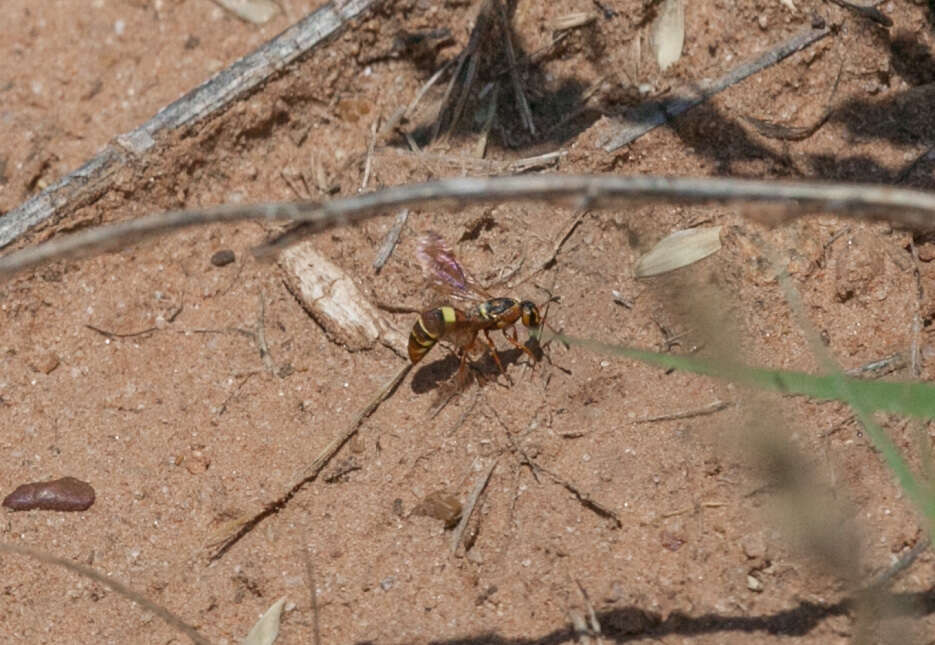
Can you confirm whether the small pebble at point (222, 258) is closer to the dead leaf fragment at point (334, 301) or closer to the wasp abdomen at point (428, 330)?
the dead leaf fragment at point (334, 301)

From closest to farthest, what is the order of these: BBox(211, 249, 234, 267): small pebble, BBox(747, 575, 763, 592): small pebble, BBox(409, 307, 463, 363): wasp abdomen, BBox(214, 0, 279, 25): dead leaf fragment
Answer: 1. BBox(747, 575, 763, 592): small pebble
2. BBox(409, 307, 463, 363): wasp abdomen
3. BBox(211, 249, 234, 267): small pebble
4. BBox(214, 0, 279, 25): dead leaf fragment

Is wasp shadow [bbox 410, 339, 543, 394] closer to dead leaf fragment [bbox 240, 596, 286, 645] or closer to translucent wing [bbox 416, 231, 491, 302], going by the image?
translucent wing [bbox 416, 231, 491, 302]

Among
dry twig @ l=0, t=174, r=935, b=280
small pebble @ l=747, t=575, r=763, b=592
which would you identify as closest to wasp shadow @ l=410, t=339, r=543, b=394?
small pebble @ l=747, t=575, r=763, b=592

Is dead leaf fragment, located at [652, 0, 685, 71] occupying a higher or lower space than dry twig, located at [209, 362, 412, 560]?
higher

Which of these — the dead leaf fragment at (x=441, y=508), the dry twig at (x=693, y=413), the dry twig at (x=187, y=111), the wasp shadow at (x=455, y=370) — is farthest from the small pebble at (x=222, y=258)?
the dry twig at (x=693, y=413)

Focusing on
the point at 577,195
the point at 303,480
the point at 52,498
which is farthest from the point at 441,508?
the point at 577,195

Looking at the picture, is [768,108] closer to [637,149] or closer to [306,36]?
[637,149]
